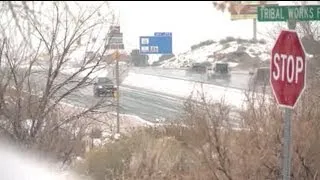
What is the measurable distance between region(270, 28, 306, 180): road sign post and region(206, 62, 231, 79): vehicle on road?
34.8 metres

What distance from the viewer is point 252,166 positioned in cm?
900

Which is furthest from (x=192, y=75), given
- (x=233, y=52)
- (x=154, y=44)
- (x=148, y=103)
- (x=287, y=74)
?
(x=233, y=52)

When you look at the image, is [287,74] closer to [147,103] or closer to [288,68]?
[288,68]

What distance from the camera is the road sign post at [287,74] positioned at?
5523mm

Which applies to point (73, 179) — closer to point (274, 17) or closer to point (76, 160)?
point (76, 160)

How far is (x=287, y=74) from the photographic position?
223 inches

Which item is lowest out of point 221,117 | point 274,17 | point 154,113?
point 154,113

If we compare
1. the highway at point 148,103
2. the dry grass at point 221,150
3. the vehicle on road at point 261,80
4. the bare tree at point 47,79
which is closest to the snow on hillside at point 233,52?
the highway at point 148,103

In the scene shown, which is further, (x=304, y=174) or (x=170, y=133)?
(x=170, y=133)

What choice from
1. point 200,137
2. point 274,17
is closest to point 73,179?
point 200,137

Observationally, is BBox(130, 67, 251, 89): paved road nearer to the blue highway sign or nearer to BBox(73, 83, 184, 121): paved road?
BBox(73, 83, 184, 121): paved road

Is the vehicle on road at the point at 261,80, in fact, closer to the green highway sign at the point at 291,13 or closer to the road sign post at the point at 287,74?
the green highway sign at the point at 291,13

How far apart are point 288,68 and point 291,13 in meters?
1.21

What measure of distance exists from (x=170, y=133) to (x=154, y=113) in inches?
572
